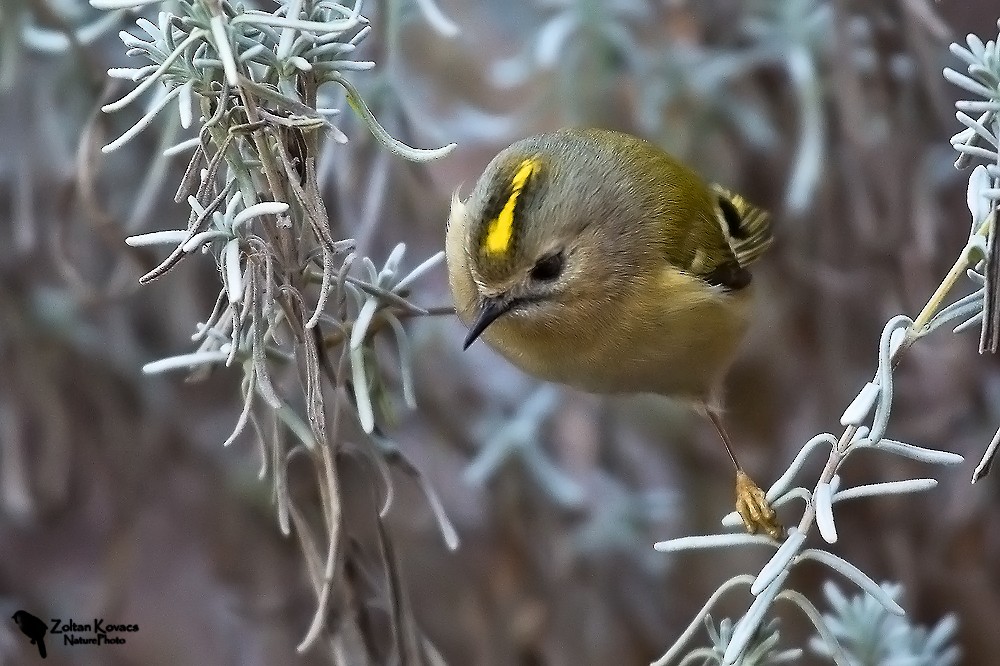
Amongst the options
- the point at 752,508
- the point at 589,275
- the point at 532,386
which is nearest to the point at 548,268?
the point at 589,275

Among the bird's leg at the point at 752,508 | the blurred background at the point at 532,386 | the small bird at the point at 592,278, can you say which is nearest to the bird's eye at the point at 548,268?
the small bird at the point at 592,278

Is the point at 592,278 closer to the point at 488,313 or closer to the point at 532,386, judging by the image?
the point at 488,313

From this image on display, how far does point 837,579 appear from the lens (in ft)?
5.64

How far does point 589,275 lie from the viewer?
3.71 feet

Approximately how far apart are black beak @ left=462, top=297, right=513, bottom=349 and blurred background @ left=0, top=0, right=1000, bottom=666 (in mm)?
147

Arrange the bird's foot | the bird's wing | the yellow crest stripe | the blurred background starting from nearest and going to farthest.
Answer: the bird's foot → the yellow crest stripe → the blurred background → the bird's wing

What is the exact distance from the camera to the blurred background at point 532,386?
4.02ft

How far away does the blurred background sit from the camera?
1.23 metres

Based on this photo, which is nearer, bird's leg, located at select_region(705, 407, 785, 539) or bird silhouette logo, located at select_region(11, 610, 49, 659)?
bird's leg, located at select_region(705, 407, 785, 539)

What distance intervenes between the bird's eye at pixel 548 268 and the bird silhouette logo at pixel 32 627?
2.25ft

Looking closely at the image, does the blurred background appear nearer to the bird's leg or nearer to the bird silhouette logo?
the bird silhouette logo

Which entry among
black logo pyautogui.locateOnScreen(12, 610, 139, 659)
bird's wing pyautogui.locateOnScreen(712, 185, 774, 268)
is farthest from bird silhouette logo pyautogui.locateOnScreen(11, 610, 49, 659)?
bird's wing pyautogui.locateOnScreen(712, 185, 774, 268)

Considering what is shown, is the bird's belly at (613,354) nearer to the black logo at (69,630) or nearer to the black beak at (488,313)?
the black beak at (488,313)

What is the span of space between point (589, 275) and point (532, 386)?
0.60 meters
